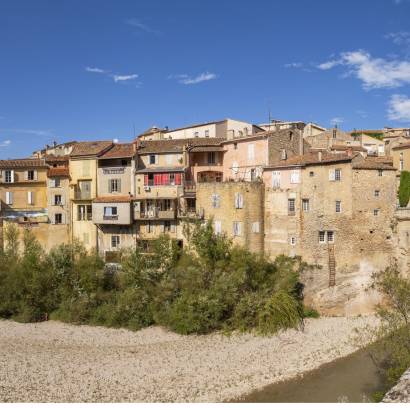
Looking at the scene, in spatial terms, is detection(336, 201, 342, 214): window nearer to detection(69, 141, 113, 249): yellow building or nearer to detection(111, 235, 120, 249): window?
detection(111, 235, 120, 249): window

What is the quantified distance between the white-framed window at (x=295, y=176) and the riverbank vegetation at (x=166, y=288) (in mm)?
6377

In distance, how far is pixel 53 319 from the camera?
34719 millimetres

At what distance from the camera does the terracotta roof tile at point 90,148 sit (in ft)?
140

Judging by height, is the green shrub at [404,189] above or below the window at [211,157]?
below

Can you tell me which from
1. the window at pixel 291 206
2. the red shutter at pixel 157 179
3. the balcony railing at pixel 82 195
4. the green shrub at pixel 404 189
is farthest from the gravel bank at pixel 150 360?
the red shutter at pixel 157 179

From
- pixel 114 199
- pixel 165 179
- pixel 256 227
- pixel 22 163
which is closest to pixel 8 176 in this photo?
pixel 22 163

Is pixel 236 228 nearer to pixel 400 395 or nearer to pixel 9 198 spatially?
pixel 9 198

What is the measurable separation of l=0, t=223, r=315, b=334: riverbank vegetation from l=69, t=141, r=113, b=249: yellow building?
4585 millimetres

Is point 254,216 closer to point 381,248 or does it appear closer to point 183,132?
point 381,248

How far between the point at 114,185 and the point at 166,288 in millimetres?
13006

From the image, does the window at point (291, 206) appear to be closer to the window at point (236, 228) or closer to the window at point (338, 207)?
the window at point (338, 207)

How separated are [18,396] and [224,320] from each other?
15.0m

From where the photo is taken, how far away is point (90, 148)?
144 feet

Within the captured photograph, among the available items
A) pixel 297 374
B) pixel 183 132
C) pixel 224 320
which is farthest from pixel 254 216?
pixel 183 132
